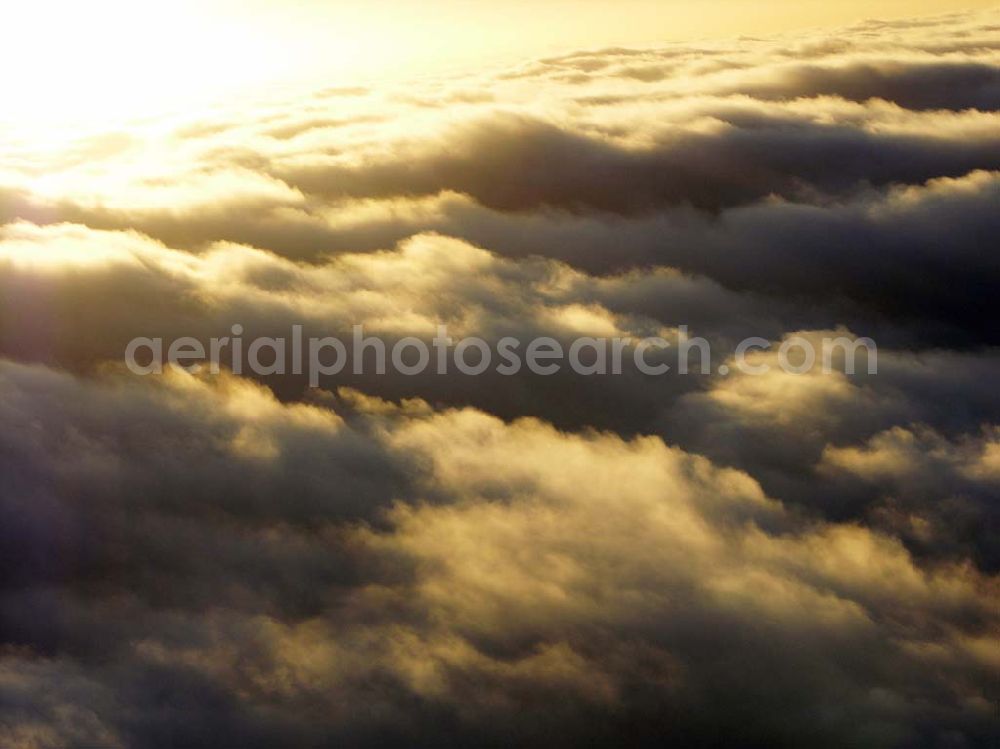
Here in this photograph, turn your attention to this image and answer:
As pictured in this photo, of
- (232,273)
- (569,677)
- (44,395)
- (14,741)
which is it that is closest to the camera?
(14,741)

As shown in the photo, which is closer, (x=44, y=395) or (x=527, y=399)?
(x=44, y=395)

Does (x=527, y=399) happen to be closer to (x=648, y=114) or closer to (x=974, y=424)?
(x=974, y=424)

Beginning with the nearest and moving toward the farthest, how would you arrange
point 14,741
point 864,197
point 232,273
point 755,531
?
point 14,741 < point 755,531 < point 232,273 < point 864,197

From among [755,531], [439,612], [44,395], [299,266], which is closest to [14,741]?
[439,612]

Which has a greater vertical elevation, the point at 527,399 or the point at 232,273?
the point at 232,273

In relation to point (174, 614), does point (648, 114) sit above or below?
above

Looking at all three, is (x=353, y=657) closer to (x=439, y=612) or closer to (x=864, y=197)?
(x=439, y=612)

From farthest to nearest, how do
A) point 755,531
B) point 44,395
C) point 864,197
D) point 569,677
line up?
point 864,197 → point 44,395 → point 755,531 → point 569,677

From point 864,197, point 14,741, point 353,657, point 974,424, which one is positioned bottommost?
point 14,741

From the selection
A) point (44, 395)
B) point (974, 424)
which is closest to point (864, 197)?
point (974, 424)
